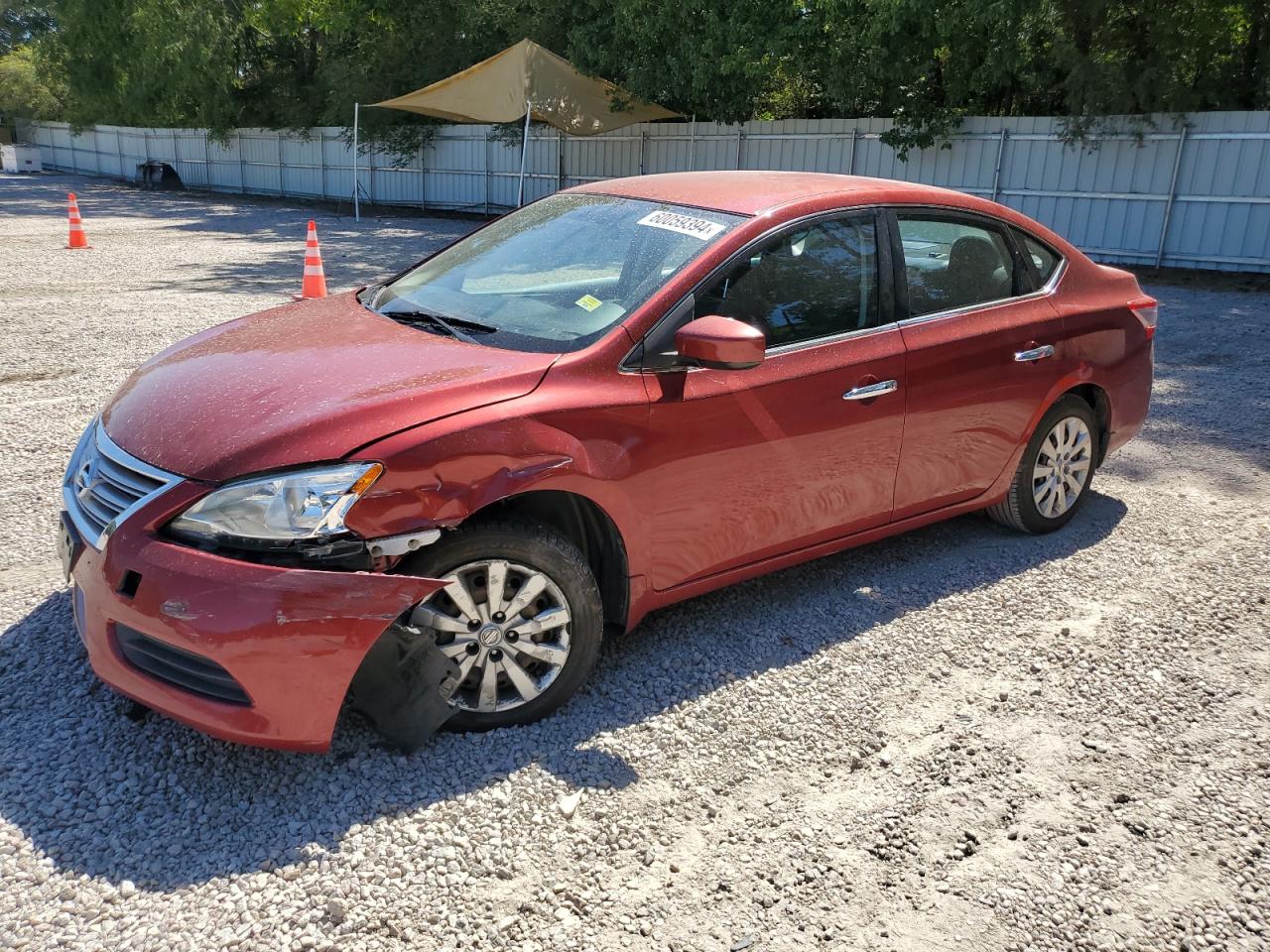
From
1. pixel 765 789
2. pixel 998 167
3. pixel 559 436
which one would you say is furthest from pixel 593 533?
pixel 998 167

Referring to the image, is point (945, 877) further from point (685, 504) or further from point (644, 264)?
point (644, 264)

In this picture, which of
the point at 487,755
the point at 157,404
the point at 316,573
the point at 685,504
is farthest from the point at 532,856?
the point at 157,404

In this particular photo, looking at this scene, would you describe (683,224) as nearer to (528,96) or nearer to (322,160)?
(528,96)

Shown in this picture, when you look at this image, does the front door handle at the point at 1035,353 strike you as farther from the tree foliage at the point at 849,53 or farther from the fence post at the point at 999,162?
the fence post at the point at 999,162

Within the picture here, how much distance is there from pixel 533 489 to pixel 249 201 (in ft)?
102

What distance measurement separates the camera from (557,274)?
3.87 metres

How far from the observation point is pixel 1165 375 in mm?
8758

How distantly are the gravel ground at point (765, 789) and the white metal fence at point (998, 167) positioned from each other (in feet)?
41.3

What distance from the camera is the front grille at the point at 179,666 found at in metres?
2.76

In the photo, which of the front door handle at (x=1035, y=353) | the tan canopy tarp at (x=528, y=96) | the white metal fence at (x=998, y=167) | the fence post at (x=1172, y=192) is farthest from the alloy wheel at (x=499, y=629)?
the tan canopy tarp at (x=528, y=96)

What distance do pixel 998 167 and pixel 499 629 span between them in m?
16.9

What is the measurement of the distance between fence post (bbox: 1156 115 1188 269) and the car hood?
50.0 ft

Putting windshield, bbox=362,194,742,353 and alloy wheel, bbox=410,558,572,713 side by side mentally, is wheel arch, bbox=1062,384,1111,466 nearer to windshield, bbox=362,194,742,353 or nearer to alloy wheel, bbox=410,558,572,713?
windshield, bbox=362,194,742,353

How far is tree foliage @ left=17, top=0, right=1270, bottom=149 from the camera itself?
15656 millimetres
